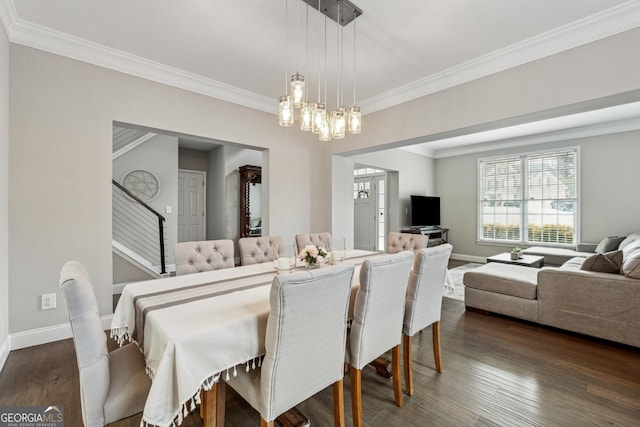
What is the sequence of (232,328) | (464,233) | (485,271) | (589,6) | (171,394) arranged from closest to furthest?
1. (171,394)
2. (232,328)
3. (589,6)
4. (485,271)
5. (464,233)

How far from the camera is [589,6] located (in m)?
2.15

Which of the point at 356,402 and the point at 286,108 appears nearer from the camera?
the point at 356,402

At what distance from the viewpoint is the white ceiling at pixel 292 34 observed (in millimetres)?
2160

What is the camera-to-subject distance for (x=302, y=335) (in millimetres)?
1235

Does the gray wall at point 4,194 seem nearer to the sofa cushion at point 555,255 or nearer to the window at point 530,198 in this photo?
the sofa cushion at point 555,255

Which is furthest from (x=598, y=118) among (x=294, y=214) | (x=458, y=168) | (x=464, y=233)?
(x=294, y=214)

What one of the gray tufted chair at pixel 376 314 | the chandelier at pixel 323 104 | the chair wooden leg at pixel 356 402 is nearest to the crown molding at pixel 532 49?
the chandelier at pixel 323 104

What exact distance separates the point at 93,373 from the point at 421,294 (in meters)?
1.81

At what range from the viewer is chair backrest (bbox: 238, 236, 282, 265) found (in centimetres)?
268

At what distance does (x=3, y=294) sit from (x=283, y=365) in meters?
2.57

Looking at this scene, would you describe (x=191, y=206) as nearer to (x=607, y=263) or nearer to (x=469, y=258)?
(x=469, y=258)

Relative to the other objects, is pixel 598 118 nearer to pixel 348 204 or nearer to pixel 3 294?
pixel 348 204

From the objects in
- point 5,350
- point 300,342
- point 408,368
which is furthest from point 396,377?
point 5,350

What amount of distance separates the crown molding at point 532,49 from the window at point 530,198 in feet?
13.1
